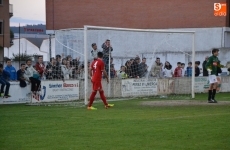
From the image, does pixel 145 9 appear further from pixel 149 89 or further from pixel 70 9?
pixel 149 89

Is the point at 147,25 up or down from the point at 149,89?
up

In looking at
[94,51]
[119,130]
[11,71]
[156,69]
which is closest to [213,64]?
[94,51]

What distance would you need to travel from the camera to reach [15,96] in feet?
84.5

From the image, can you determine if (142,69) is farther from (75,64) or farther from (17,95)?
(17,95)

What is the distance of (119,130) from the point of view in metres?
13.7

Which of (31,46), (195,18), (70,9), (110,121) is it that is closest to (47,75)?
(110,121)

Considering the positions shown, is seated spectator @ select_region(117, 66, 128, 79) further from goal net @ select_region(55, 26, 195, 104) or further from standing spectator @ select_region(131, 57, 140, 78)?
standing spectator @ select_region(131, 57, 140, 78)

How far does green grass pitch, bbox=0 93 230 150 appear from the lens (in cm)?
1141

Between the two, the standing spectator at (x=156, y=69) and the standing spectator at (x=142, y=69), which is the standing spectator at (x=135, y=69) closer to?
the standing spectator at (x=142, y=69)

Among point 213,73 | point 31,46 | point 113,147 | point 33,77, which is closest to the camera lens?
point 113,147

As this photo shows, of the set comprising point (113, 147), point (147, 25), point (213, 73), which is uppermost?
point (147, 25)

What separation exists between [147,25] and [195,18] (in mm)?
6136

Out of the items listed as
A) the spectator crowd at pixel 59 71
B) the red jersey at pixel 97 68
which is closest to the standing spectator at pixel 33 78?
the spectator crowd at pixel 59 71

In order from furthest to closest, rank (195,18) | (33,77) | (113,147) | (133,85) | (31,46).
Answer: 1. (31,46)
2. (195,18)
3. (133,85)
4. (33,77)
5. (113,147)
